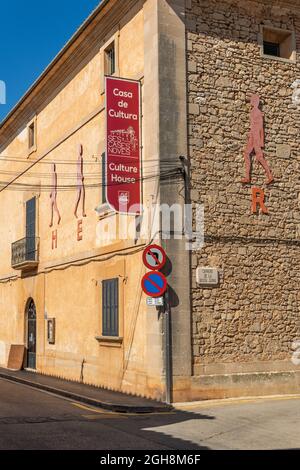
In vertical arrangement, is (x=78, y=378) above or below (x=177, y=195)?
below

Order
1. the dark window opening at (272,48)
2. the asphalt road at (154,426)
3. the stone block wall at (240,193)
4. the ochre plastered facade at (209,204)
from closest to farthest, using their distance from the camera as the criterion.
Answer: the asphalt road at (154,426) → the ochre plastered facade at (209,204) → the stone block wall at (240,193) → the dark window opening at (272,48)

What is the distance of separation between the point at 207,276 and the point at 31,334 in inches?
381

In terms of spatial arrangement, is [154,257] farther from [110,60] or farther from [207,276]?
[110,60]

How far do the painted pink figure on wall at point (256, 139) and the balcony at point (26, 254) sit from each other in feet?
29.2

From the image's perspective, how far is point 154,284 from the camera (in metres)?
13.0

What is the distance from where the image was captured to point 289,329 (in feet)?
47.5

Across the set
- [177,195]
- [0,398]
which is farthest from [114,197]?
[0,398]

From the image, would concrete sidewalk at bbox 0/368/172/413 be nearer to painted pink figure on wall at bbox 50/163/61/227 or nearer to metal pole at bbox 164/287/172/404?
metal pole at bbox 164/287/172/404

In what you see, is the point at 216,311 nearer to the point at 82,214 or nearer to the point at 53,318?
the point at 82,214

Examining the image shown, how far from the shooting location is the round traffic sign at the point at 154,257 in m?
13.1

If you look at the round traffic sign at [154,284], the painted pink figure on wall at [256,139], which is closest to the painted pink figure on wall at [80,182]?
the painted pink figure on wall at [256,139]

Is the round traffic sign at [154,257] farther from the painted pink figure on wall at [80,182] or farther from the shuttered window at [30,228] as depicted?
the shuttered window at [30,228]

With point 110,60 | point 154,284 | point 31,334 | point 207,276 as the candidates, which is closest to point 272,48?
point 110,60

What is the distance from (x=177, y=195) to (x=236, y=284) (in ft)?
7.54
